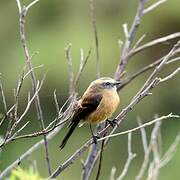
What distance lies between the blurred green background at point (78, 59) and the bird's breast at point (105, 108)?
6047mm

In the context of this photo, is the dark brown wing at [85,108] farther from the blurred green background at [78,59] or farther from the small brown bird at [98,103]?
the blurred green background at [78,59]

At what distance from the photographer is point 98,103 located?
475 centimetres

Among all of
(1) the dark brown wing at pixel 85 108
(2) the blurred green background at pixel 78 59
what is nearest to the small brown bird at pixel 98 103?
(1) the dark brown wing at pixel 85 108

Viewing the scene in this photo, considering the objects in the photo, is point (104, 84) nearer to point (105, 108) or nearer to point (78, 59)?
point (105, 108)

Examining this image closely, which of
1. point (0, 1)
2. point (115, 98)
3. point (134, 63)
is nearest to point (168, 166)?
point (134, 63)

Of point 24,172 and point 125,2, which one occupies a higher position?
point 24,172

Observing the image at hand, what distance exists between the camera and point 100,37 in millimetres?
13781

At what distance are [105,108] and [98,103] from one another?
0.52 ft

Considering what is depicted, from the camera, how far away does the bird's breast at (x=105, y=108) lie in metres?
4.55

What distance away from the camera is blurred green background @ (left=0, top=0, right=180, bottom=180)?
38.7ft

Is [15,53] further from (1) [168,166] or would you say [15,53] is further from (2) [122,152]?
(1) [168,166]

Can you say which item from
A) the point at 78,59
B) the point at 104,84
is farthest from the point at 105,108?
the point at 78,59

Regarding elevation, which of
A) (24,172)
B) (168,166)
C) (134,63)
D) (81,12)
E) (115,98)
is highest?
Answer: (24,172)

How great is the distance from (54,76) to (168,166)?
9.88 feet
